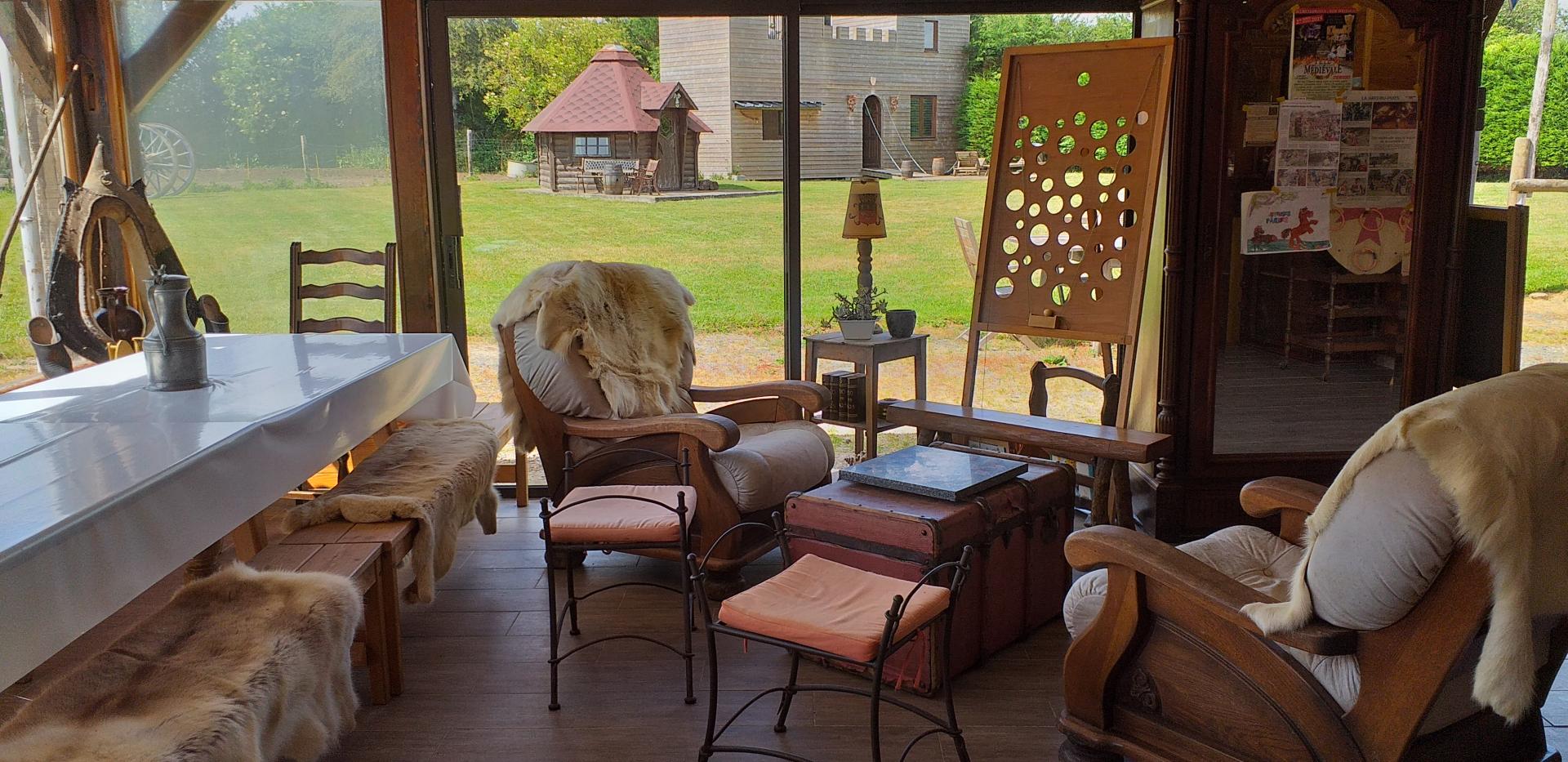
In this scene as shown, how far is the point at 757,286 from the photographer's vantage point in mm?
4773

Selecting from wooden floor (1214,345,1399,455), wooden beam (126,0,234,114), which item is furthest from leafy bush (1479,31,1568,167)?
wooden beam (126,0,234,114)

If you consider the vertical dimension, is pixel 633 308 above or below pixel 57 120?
below

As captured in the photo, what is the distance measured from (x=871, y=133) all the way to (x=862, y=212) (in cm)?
36

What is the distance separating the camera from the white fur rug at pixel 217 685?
1.83m

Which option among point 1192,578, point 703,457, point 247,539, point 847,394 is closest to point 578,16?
point 847,394

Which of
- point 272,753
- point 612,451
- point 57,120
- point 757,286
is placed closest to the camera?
point 272,753

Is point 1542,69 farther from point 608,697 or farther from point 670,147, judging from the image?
point 608,697

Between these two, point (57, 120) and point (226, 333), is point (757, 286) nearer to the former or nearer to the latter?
point (226, 333)

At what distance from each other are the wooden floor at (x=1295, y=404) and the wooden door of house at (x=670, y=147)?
2215 millimetres

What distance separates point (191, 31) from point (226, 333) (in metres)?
1.32

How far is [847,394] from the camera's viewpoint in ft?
14.9

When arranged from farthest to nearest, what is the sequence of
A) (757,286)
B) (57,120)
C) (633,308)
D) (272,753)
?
(757,286) → (57,120) → (633,308) → (272,753)

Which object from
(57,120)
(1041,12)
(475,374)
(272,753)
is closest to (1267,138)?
(1041,12)

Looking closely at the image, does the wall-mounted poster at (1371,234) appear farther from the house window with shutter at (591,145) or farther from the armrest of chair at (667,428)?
the house window with shutter at (591,145)
